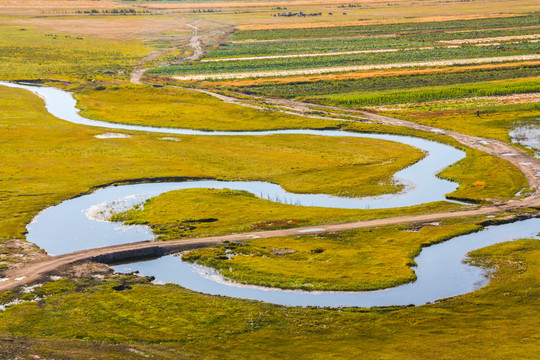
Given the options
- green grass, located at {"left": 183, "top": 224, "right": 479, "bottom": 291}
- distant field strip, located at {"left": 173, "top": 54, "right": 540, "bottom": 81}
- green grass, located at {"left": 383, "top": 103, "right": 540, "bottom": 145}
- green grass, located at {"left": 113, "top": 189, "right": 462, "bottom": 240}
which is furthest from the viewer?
distant field strip, located at {"left": 173, "top": 54, "right": 540, "bottom": 81}

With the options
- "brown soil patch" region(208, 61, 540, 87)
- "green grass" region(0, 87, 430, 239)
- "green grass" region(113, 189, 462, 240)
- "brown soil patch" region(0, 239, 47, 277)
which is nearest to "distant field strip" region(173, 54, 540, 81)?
"brown soil patch" region(208, 61, 540, 87)

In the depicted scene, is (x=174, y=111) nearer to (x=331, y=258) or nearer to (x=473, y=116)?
(x=473, y=116)

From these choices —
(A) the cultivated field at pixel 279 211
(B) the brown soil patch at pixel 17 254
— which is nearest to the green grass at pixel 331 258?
(A) the cultivated field at pixel 279 211

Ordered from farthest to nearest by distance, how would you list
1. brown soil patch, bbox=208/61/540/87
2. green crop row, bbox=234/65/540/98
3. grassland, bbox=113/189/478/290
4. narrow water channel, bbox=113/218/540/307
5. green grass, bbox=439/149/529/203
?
1. brown soil patch, bbox=208/61/540/87
2. green crop row, bbox=234/65/540/98
3. green grass, bbox=439/149/529/203
4. grassland, bbox=113/189/478/290
5. narrow water channel, bbox=113/218/540/307

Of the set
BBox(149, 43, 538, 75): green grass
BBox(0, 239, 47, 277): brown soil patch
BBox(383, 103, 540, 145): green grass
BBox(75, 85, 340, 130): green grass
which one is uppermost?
BBox(149, 43, 538, 75): green grass

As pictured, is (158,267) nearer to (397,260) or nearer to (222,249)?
(222,249)

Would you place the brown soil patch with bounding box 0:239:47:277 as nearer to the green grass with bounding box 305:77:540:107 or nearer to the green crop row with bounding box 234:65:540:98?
the green grass with bounding box 305:77:540:107

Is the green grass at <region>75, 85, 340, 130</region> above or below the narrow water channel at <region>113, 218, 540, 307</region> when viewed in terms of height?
above
